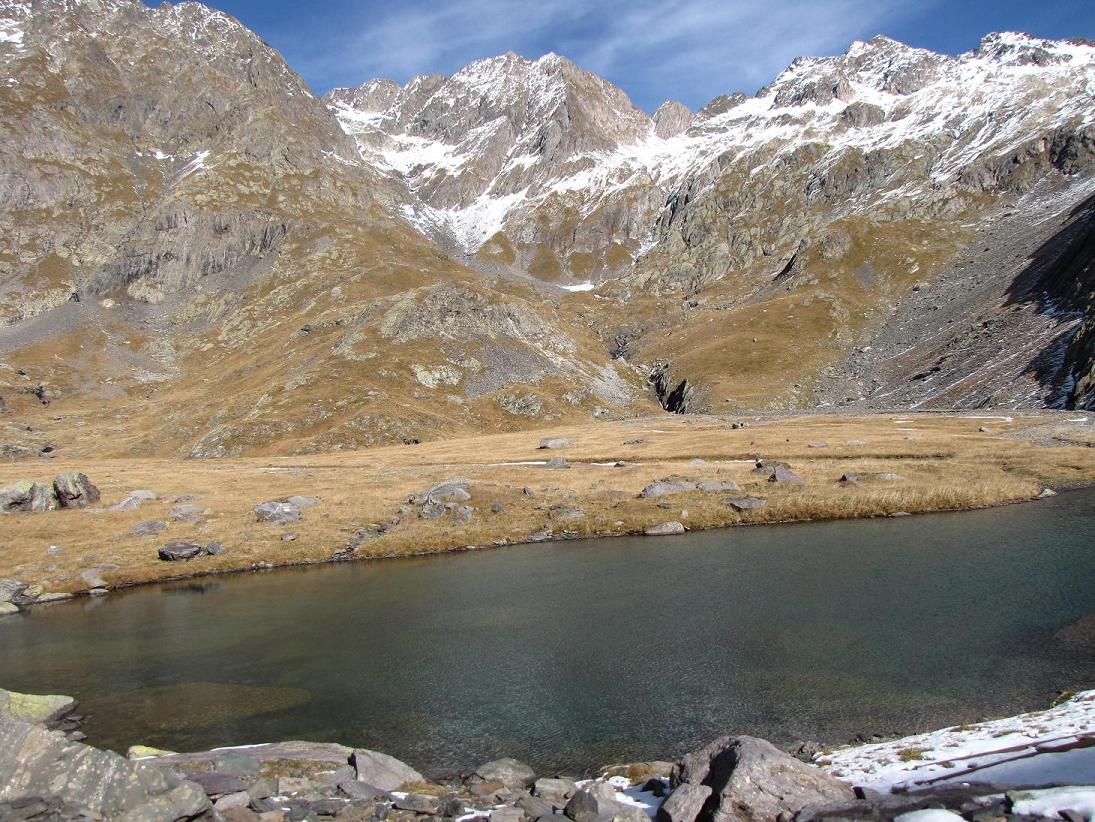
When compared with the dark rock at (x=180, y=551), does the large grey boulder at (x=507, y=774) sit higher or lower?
lower

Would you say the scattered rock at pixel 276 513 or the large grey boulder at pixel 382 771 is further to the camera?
the scattered rock at pixel 276 513

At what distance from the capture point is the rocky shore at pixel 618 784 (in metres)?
15.4

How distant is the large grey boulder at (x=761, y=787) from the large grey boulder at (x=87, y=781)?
12729 millimetres

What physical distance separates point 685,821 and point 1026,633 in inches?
879

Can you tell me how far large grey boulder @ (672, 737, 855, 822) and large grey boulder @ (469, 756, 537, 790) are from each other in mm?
5673

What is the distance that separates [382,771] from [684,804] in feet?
31.4

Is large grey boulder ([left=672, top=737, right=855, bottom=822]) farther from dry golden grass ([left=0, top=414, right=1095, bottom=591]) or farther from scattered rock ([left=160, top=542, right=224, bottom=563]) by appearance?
scattered rock ([left=160, top=542, right=224, bottom=563])

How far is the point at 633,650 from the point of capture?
1284 inches

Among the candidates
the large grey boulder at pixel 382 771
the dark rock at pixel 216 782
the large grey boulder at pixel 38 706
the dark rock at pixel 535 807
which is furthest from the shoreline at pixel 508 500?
the dark rock at pixel 535 807

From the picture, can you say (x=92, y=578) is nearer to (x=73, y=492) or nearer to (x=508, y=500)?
(x=73, y=492)

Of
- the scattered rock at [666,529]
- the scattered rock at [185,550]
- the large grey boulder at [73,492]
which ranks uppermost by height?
the large grey boulder at [73,492]

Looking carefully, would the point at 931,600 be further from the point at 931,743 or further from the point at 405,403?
the point at 405,403

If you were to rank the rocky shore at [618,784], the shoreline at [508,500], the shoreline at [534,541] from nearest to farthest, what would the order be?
the rocky shore at [618,784], the shoreline at [534,541], the shoreline at [508,500]

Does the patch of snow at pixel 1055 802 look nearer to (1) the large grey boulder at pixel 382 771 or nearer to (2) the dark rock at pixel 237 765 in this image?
(1) the large grey boulder at pixel 382 771
